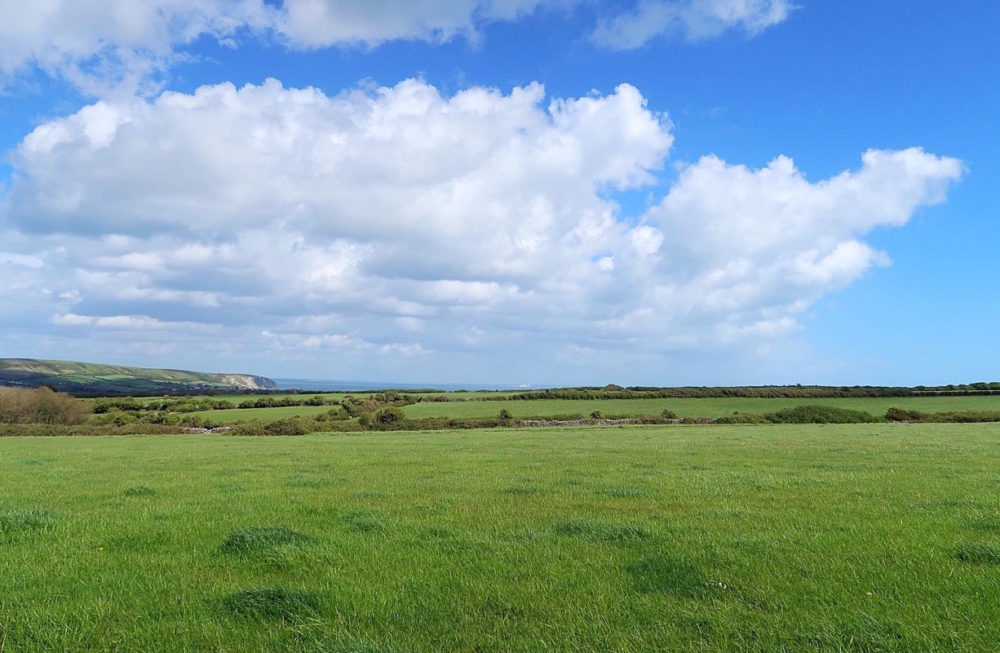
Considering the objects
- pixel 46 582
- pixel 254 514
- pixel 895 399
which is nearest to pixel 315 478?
pixel 254 514

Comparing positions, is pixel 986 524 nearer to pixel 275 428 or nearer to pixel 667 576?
pixel 667 576

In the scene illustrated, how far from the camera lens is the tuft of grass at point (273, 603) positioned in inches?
225

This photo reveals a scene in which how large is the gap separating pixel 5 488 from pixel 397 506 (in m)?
11.3

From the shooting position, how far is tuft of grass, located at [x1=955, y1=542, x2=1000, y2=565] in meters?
7.03

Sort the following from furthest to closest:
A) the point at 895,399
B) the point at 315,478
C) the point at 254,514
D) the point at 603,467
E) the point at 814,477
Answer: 1. the point at 895,399
2. the point at 603,467
3. the point at 315,478
4. the point at 814,477
5. the point at 254,514

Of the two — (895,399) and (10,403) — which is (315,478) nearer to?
(10,403)

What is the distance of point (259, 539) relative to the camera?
26.9 ft

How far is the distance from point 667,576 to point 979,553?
158 inches

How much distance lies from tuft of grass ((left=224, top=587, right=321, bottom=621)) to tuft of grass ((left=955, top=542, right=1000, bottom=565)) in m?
7.57

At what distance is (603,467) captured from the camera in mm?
17766

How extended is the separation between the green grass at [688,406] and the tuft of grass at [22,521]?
2363 inches

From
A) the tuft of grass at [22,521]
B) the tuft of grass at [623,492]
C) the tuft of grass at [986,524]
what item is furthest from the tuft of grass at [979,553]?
the tuft of grass at [22,521]

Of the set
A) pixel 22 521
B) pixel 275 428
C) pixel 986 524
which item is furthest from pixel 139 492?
pixel 275 428

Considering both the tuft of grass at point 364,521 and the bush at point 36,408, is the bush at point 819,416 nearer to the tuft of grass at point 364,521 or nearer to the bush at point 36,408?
the tuft of grass at point 364,521
